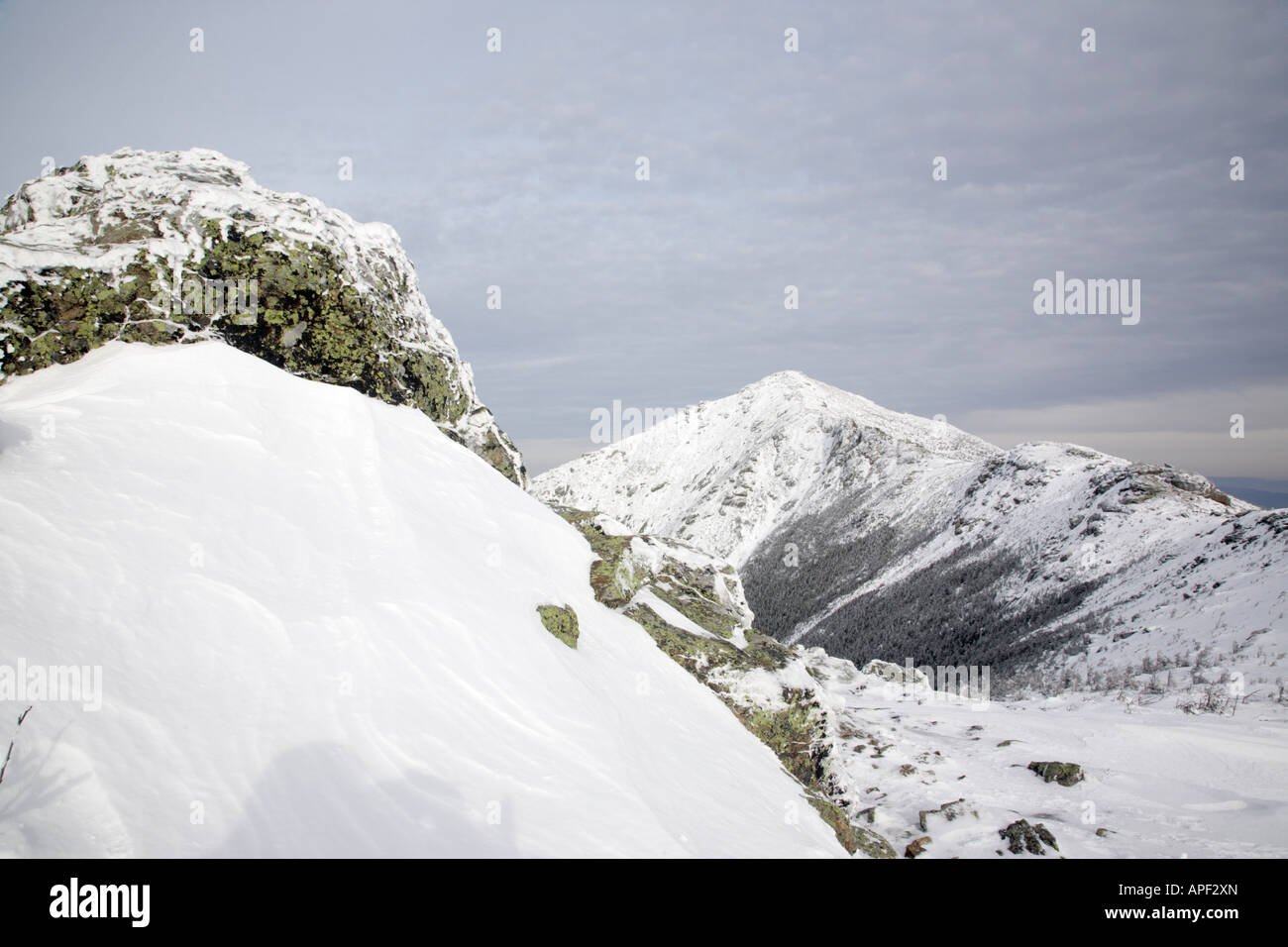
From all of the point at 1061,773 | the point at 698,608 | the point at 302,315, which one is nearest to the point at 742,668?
the point at 698,608

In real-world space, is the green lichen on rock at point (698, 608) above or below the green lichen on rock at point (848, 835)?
above

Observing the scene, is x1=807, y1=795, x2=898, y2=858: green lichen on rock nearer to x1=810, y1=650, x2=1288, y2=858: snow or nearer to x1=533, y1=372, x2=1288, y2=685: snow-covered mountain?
x1=810, y1=650, x2=1288, y2=858: snow

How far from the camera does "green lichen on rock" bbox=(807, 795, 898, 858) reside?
38.2 ft

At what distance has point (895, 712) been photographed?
48.0 m

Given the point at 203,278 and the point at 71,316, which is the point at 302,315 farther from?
the point at 71,316

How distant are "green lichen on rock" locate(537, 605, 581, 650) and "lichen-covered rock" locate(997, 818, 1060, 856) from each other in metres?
21.3

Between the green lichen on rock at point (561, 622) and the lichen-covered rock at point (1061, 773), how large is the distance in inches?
1273

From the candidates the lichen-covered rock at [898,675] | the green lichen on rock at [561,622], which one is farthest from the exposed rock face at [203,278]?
the lichen-covered rock at [898,675]

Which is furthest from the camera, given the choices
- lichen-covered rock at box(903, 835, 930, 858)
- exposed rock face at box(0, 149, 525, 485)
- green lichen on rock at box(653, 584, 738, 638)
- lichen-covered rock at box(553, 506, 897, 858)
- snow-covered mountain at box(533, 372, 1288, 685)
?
snow-covered mountain at box(533, 372, 1288, 685)

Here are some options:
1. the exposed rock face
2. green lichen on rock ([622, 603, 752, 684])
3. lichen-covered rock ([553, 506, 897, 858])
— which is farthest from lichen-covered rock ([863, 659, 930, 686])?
the exposed rock face

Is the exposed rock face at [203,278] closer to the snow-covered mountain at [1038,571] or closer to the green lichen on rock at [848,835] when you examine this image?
the green lichen on rock at [848,835]

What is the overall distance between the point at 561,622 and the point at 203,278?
10.5m

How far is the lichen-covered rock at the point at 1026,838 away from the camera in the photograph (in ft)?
73.1
